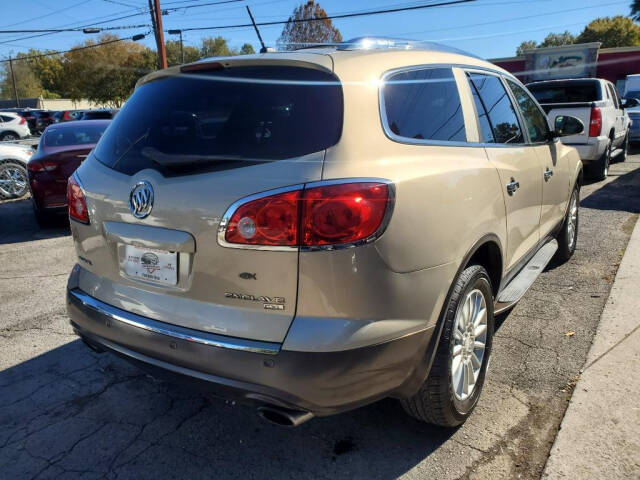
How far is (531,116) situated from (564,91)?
6831mm

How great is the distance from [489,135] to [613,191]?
680 centimetres

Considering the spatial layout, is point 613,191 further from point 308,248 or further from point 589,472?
point 308,248

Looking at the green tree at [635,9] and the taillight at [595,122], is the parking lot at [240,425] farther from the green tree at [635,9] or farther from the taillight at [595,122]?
the green tree at [635,9]

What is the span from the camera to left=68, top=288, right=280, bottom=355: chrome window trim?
1.91 meters

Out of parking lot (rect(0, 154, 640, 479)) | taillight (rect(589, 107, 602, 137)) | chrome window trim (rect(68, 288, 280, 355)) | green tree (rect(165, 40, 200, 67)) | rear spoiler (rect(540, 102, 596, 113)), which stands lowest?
parking lot (rect(0, 154, 640, 479))

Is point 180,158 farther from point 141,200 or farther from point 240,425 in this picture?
point 240,425

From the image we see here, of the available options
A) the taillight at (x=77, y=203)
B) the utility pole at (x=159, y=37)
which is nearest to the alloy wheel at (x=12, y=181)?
the taillight at (x=77, y=203)

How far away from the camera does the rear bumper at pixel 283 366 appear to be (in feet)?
6.18

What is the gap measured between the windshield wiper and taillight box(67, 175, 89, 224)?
0.43 meters

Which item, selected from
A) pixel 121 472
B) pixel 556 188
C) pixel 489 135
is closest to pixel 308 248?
pixel 121 472

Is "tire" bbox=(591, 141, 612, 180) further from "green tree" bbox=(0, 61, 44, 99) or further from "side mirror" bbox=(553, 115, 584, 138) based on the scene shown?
"green tree" bbox=(0, 61, 44, 99)

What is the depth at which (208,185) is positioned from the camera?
1.99m

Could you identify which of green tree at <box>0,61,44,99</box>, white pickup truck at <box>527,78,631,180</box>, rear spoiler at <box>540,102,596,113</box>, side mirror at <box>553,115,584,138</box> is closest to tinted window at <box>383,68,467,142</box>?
side mirror at <box>553,115,584,138</box>

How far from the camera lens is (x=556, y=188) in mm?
4023
